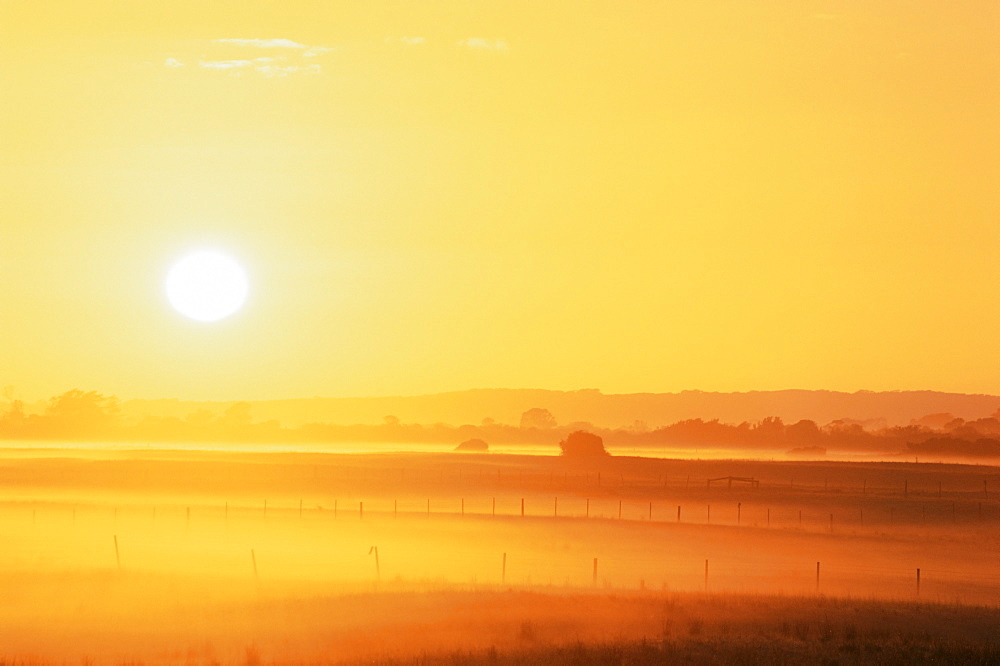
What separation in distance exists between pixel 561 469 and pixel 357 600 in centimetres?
9491

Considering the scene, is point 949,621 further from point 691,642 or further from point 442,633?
point 442,633

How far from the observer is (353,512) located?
83.1 m

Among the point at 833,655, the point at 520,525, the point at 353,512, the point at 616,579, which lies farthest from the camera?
the point at 353,512

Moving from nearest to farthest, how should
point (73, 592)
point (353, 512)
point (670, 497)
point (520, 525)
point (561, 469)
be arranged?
point (73, 592) → point (520, 525) → point (353, 512) → point (670, 497) → point (561, 469)

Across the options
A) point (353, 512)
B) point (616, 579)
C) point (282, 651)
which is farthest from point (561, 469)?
point (282, 651)

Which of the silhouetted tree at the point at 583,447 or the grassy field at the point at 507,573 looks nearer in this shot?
the grassy field at the point at 507,573

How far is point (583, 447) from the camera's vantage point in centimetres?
15300

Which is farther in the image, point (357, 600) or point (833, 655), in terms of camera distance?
point (357, 600)

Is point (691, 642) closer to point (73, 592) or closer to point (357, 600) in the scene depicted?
point (357, 600)

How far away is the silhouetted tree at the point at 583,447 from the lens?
15150 centimetres

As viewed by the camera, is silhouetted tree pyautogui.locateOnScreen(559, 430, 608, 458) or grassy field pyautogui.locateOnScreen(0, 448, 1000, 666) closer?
grassy field pyautogui.locateOnScreen(0, 448, 1000, 666)

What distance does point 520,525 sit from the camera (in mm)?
72875

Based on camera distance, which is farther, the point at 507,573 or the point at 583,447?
the point at 583,447

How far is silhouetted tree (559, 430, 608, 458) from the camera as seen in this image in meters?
152
